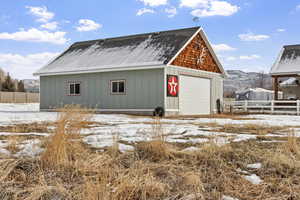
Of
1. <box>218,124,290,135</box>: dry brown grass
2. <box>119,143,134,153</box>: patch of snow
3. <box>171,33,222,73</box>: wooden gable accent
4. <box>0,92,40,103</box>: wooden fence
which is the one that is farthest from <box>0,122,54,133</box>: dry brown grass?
<box>0,92,40,103</box>: wooden fence

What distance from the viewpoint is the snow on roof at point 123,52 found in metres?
14.5

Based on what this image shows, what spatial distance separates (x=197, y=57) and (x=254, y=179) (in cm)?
1310

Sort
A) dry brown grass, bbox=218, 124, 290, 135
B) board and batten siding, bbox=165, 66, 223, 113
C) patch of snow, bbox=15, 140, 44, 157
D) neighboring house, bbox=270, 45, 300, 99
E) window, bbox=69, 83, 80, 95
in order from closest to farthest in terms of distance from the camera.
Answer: patch of snow, bbox=15, 140, 44, 157 < dry brown grass, bbox=218, 124, 290, 135 < board and batten siding, bbox=165, 66, 223, 113 < window, bbox=69, 83, 80, 95 < neighboring house, bbox=270, 45, 300, 99

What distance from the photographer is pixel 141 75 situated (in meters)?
14.3

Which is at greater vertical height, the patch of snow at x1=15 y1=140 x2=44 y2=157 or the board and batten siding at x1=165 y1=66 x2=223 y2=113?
the board and batten siding at x1=165 y1=66 x2=223 y2=113

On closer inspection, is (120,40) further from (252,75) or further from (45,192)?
(252,75)

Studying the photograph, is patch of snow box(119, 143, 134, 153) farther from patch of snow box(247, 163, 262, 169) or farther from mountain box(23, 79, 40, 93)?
mountain box(23, 79, 40, 93)

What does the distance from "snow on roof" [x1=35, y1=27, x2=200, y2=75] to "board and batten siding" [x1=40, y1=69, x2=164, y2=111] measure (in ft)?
1.40

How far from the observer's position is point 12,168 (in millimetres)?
3227

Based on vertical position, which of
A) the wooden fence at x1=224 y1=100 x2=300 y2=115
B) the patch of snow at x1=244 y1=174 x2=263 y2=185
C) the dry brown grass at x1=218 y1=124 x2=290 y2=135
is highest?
the wooden fence at x1=224 y1=100 x2=300 y2=115

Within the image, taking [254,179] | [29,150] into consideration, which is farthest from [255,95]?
[29,150]

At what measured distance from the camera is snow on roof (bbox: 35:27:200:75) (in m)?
14.5

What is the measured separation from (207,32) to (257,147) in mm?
12644

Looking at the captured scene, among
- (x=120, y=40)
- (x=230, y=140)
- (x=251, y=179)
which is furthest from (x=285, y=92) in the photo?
(x=251, y=179)
